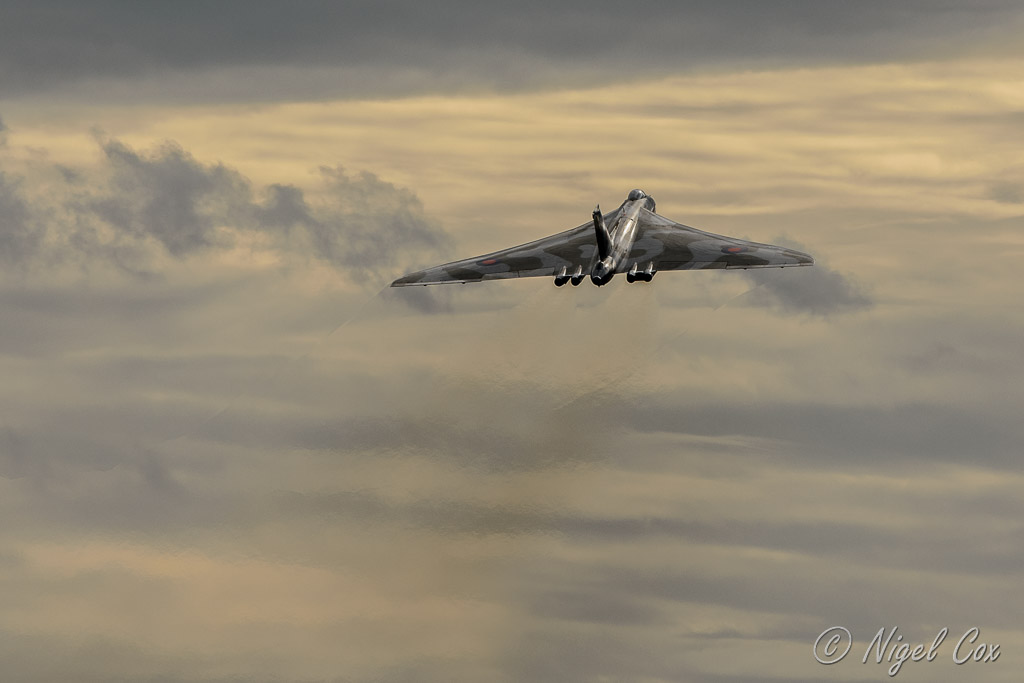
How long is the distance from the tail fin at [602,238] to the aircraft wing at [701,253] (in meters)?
2.21

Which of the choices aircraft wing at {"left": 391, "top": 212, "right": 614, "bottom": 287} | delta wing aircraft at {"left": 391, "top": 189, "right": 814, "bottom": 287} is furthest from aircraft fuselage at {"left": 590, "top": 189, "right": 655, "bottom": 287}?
aircraft wing at {"left": 391, "top": 212, "right": 614, "bottom": 287}

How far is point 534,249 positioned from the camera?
4862 inches

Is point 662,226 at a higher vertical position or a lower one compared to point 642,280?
higher

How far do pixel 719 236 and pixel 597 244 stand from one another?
9.98 m

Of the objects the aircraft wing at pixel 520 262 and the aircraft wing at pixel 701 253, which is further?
the aircraft wing at pixel 520 262

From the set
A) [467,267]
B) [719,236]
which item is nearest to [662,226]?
[719,236]

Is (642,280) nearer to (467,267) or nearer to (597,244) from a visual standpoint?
(597,244)

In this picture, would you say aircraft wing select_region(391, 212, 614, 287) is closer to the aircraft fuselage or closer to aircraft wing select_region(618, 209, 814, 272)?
the aircraft fuselage

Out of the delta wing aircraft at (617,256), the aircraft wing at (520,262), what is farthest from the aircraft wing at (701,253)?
the aircraft wing at (520,262)

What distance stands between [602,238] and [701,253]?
947cm

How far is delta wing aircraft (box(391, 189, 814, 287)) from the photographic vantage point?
116 meters

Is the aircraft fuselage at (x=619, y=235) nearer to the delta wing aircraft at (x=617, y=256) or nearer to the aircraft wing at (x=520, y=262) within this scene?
the delta wing aircraft at (x=617, y=256)

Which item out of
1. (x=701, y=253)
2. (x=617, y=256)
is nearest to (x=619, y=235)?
(x=617, y=256)

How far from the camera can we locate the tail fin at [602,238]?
11162cm
